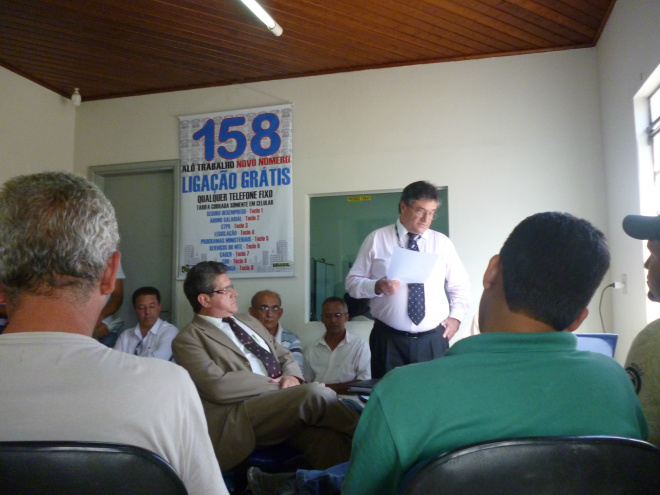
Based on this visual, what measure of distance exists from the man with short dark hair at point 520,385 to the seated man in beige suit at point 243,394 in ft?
4.89

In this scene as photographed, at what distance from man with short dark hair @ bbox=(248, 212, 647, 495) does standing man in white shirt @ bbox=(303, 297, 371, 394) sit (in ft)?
10.3

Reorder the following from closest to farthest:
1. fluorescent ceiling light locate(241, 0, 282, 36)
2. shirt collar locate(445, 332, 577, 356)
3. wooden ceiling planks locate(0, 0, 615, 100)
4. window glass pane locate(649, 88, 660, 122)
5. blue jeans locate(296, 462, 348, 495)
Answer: shirt collar locate(445, 332, 577, 356) → blue jeans locate(296, 462, 348, 495) → window glass pane locate(649, 88, 660, 122) → fluorescent ceiling light locate(241, 0, 282, 36) → wooden ceiling planks locate(0, 0, 615, 100)

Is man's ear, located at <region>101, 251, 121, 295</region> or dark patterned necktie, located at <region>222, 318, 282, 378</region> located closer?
man's ear, located at <region>101, 251, 121, 295</region>

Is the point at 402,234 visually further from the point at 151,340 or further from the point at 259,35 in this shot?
the point at 151,340

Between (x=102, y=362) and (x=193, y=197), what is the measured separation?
438 centimetres

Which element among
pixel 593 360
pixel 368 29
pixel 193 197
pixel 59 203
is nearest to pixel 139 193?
pixel 193 197

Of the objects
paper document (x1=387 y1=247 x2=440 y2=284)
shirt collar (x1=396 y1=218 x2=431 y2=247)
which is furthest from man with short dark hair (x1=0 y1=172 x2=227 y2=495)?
shirt collar (x1=396 y1=218 x2=431 y2=247)

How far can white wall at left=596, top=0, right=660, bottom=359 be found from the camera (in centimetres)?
323

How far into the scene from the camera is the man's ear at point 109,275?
1015 mm

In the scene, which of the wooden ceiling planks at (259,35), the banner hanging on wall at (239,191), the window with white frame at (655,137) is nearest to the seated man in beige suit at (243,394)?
the banner hanging on wall at (239,191)

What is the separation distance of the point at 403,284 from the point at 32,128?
3862 mm

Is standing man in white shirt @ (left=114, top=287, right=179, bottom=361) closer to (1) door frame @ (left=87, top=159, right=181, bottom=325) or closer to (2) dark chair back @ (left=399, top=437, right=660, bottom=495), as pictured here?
(1) door frame @ (left=87, top=159, right=181, bottom=325)

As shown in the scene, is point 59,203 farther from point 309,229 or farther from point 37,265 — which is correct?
point 309,229

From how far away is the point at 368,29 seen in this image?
4078 mm
